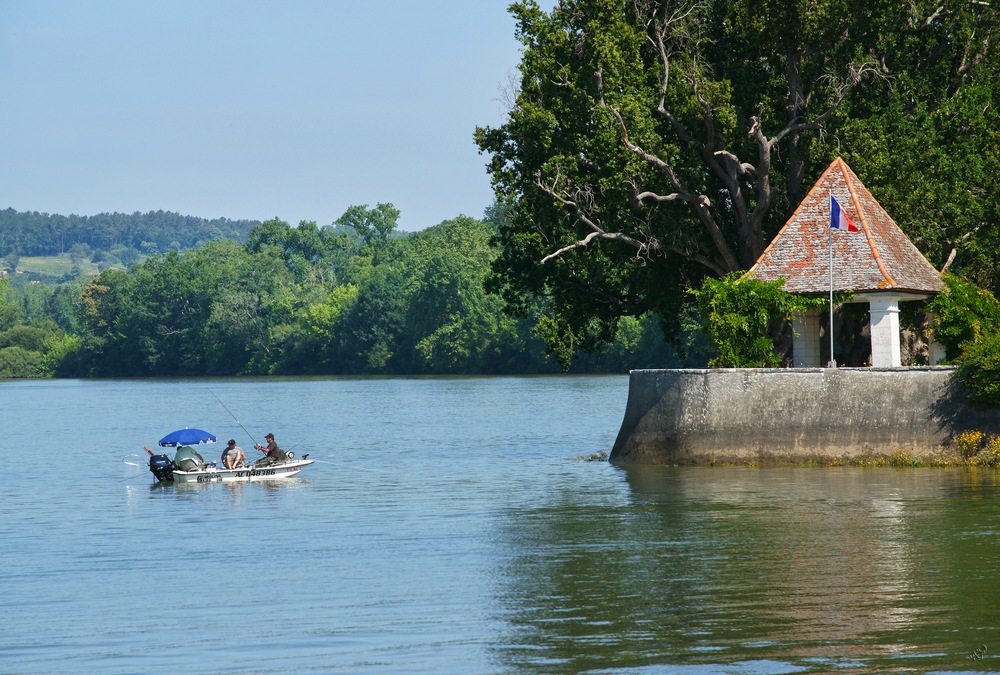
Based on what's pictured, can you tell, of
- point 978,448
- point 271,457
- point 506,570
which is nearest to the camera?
point 506,570

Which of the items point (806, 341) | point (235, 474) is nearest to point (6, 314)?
point (235, 474)

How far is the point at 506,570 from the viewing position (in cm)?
2352

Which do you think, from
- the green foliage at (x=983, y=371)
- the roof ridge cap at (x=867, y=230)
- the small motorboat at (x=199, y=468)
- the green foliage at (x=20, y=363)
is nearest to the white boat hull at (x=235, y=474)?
the small motorboat at (x=199, y=468)

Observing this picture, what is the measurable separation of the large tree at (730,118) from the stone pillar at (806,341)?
4.33m

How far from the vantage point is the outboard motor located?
41.2m

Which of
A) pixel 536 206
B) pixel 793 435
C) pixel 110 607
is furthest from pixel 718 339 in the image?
pixel 110 607

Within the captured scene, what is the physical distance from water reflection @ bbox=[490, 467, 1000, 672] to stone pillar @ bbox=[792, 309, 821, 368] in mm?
6690

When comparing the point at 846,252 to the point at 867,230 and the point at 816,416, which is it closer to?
the point at 867,230

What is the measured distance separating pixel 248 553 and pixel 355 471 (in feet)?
57.8

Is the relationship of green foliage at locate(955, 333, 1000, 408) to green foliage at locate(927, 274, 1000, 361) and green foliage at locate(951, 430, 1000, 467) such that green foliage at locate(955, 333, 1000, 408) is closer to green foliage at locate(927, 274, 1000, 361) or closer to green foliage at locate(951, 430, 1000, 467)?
green foliage at locate(951, 430, 1000, 467)

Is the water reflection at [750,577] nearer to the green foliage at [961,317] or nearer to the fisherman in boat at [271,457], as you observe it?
the green foliage at [961,317]

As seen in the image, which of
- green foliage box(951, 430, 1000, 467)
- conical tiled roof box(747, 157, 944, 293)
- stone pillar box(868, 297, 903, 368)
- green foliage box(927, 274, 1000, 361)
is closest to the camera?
green foliage box(951, 430, 1000, 467)

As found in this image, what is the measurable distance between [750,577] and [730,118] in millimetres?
23744

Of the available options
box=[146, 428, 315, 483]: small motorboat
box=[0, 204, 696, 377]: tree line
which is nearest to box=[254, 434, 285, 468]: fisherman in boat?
box=[146, 428, 315, 483]: small motorboat
